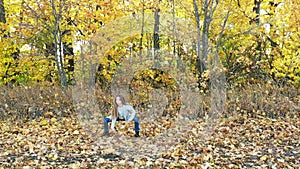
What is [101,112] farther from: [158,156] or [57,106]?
[158,156]

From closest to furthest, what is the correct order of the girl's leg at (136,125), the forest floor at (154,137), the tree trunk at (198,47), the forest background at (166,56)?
the forest floor at (154,137), the girl's leg at (136,125), the forest background at (166,56), the tree trunk at (198,47)

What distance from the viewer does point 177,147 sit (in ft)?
22.4

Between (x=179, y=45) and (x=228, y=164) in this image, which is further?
(x=179, y=45)

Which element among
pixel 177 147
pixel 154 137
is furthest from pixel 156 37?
pixel 177 147

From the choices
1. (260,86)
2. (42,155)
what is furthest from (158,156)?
(260,86)

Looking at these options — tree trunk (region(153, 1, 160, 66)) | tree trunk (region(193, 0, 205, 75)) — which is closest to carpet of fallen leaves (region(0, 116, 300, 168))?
tree trunk (region(193, 0, 205, 75))

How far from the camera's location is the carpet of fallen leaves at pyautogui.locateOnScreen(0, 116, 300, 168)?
233 inches

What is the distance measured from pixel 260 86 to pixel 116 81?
3.37 meters

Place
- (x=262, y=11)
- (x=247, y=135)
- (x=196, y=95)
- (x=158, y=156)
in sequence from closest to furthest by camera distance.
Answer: (x=158, y=156), (x=247, y=135), (x=196, y=95), (x=262, y=11)

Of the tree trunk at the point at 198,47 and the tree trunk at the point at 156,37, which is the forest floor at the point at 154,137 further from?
the tree trunk at the point at 156,37

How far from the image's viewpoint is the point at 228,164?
Result: 588 cm

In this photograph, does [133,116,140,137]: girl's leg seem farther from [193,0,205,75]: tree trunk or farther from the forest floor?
[193,0,205,75]: tree trunk

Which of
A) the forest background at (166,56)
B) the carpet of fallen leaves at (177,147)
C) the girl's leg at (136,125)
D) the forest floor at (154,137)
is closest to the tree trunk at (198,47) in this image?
the forest background at (166,56)

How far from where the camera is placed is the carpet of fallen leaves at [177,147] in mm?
5930
